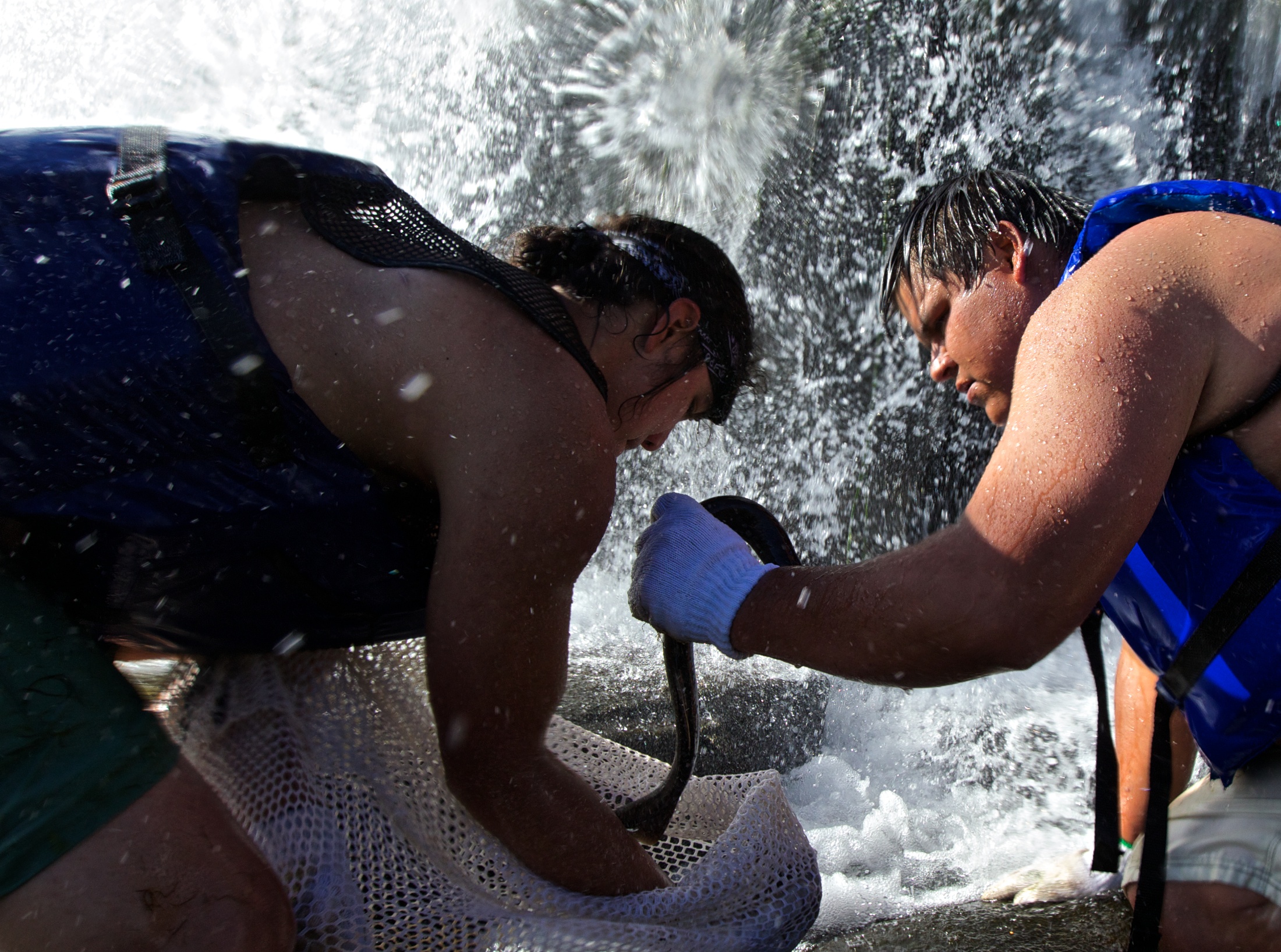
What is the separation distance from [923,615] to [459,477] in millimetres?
679

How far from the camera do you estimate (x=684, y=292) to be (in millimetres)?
1953

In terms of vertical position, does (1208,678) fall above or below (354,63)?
below

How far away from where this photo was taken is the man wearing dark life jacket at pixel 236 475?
4.47ft

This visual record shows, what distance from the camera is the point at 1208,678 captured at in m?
1.65

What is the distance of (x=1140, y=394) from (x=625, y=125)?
535 centimetres

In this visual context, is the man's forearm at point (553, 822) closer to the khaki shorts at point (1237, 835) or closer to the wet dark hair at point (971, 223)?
the khaki shorts at point (1237, 835)

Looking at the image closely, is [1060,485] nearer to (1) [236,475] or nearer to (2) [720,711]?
(1) [236,475]

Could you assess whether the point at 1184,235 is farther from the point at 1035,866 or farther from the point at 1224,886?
the point at 1035,866

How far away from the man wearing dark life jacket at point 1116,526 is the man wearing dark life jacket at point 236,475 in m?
0.36

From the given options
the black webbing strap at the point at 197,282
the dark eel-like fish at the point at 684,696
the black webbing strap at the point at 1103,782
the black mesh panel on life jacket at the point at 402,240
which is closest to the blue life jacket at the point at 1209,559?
the black webbing strap at the point at 1103,782

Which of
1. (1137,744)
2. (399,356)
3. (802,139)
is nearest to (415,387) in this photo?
(399,356)

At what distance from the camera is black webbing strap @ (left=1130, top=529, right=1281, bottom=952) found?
154 cm

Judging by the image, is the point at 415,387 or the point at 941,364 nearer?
Answer: the point at 415,387

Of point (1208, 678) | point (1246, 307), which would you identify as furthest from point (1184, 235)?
point (1208, 678)
